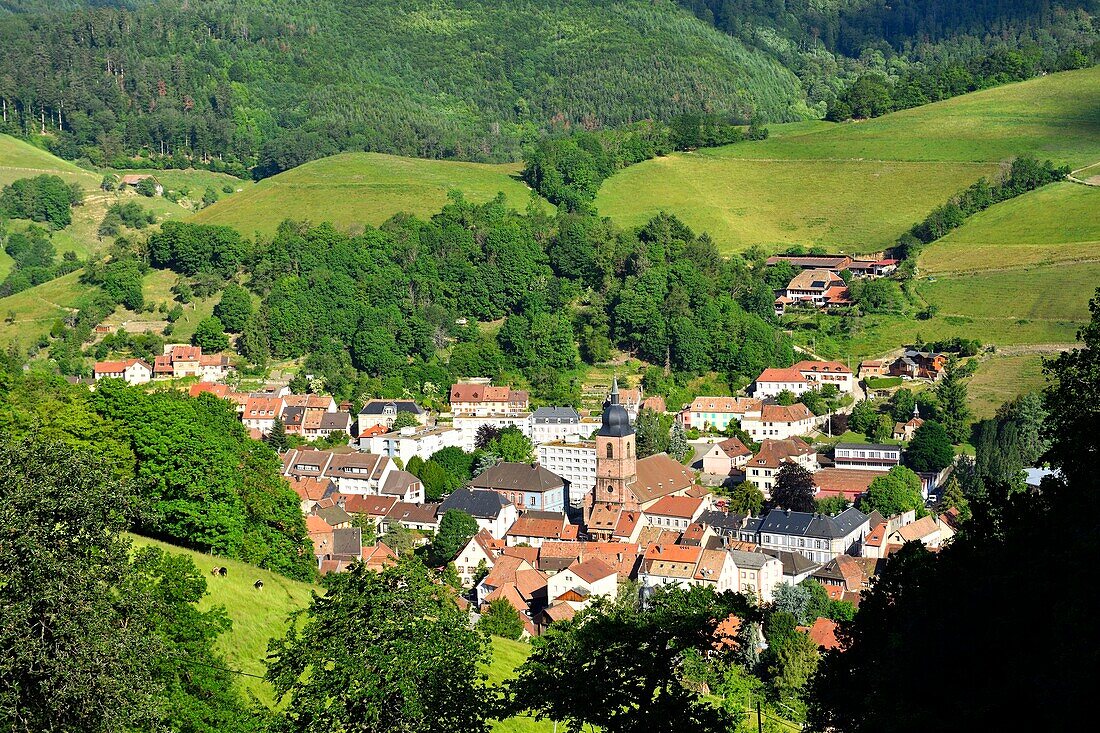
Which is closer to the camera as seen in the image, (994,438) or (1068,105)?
(994,438)

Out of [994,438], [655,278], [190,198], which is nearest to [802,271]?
[655,278]

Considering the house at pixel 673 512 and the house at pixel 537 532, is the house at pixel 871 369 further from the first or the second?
the house at pixel 537 532

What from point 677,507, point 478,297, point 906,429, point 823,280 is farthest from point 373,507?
point 823,280

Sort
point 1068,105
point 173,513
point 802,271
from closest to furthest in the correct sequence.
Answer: point 173,513
point 802,271
point 1068,105

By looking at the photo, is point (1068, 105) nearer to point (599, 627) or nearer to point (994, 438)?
point (994, 438)

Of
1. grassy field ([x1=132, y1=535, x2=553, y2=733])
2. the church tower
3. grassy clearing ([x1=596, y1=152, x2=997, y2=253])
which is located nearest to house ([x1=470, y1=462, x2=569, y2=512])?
the church tower

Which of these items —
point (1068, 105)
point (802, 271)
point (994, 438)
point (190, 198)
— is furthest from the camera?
point (190, 198)

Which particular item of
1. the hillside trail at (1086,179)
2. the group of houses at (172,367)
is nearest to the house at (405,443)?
the group of houses at (172,367)
